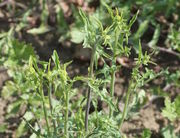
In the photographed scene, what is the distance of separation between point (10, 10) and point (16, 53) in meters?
0.56

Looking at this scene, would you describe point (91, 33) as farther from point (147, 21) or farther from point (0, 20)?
point (0, 20)

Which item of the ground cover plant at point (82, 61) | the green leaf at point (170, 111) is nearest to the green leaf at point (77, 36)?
the ground cover plant at point (82, 61)

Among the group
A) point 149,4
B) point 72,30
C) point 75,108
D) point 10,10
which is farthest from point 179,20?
point 10,10

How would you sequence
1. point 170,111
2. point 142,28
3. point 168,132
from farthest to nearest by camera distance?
point 142,28
point 168,132
point 170,111

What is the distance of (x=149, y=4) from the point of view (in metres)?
2.76

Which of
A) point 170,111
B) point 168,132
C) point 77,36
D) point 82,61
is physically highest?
point 77,36

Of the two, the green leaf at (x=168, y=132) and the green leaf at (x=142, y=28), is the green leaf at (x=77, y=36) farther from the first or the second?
the green leaf at (x=168, y=132)

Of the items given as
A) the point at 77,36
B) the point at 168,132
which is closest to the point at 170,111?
the point at 168,132

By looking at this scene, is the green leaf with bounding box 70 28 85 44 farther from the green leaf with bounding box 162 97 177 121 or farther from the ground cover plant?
the green leaf with bounding box 162 97 177 121

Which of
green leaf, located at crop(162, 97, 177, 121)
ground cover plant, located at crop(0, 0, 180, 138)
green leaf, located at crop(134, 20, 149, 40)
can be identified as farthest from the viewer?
green leaf, located at crop(134, 20, 149, 40)

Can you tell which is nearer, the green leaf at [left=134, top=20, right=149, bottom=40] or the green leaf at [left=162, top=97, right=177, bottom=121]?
the green leaf at [left=162, top=97, right=177, bottom=121]

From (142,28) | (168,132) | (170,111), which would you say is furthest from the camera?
(142,28)

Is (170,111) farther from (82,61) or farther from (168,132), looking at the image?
Result: (82,61)

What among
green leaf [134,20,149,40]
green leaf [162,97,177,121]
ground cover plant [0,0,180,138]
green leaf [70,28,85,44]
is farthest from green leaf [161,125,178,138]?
green leaf [70,28,85,44]
